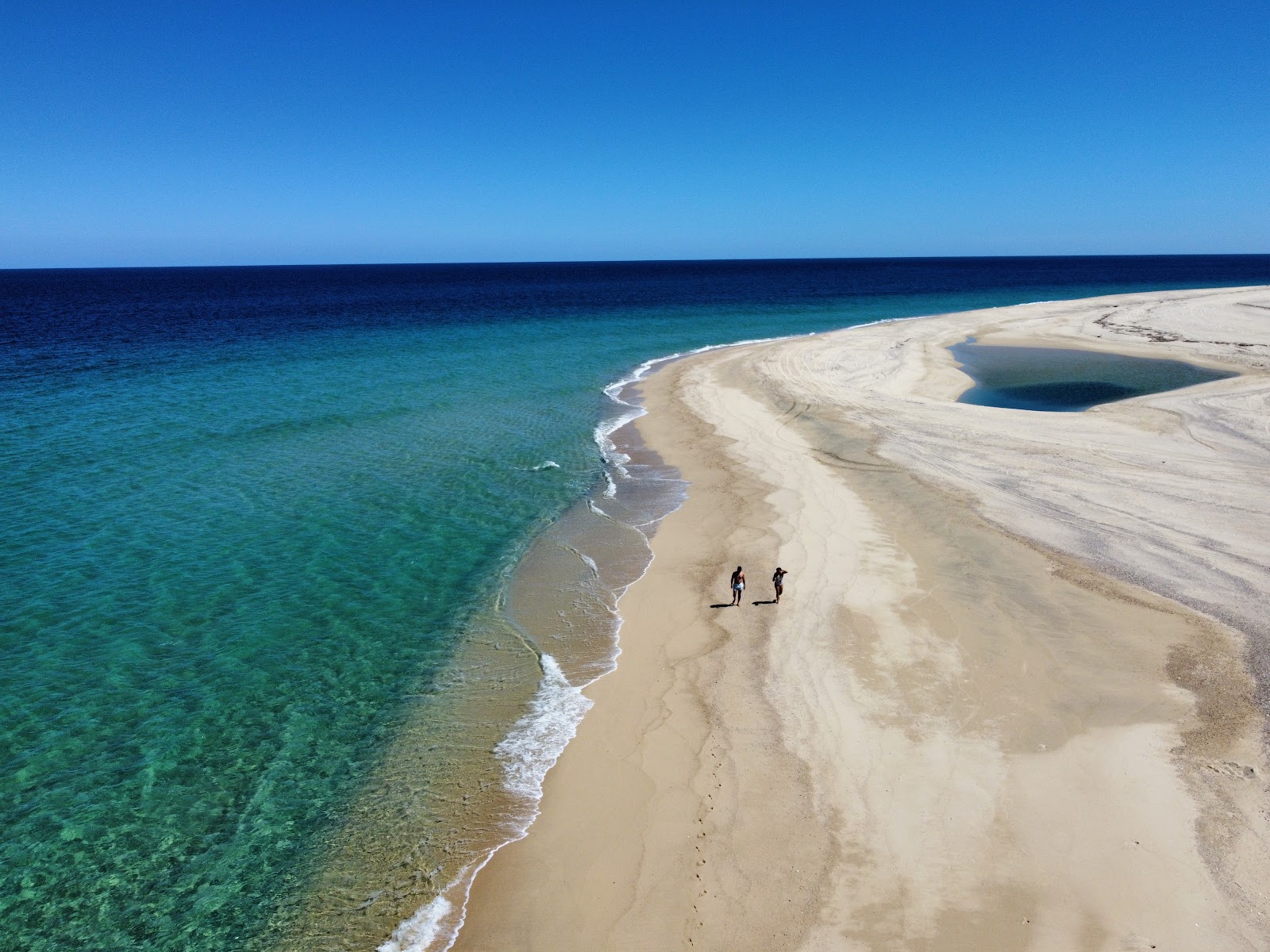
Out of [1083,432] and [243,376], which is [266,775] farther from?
[243,376]

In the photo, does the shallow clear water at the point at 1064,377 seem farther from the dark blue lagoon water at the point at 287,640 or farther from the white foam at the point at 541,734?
the white foam at the point at 541,734

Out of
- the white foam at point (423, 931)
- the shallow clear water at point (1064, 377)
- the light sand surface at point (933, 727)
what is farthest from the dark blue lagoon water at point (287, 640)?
the shallow clear water at point (1064, 377)

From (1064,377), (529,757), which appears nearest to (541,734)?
(529,757)

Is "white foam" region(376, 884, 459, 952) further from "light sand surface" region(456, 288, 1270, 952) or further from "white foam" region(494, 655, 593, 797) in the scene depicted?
"white foam" region(494, 655, 593, 797)

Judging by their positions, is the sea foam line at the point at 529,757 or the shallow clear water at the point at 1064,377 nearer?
the sea foam line at the point at 529,757

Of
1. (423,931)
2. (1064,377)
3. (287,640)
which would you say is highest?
(1064,377)

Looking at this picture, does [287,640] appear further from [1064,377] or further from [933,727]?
[1064,377]

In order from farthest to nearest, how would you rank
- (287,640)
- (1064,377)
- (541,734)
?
(1064,377)
(287,640)
(541,734)
